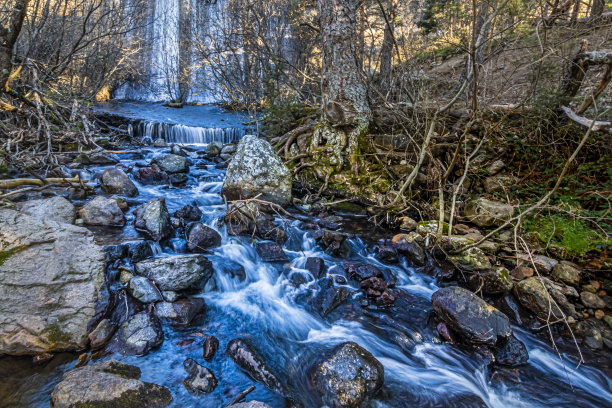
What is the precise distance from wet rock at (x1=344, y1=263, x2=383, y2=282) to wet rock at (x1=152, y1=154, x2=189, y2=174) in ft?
18.1

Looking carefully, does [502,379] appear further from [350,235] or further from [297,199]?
[297,199]

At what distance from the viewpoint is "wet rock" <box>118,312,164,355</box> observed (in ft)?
8.63

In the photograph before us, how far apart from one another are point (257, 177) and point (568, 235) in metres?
4.97

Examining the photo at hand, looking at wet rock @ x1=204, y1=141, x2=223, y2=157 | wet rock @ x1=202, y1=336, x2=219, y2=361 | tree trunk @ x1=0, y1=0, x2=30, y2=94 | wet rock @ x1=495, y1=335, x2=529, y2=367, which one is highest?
tree trunk @ x1=0, y1=0, x2=30, y2=94

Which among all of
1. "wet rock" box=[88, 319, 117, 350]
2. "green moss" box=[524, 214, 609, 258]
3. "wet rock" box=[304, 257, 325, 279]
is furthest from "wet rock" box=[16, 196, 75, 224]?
"green moss" box=[524, 214, 609, 258]

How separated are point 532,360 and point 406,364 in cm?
131

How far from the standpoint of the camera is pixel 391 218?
5473mm

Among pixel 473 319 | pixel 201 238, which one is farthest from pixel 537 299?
pixel 201 238

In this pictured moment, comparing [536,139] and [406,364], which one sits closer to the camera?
[406,364]

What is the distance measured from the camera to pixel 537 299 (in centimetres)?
342

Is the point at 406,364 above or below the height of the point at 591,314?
below

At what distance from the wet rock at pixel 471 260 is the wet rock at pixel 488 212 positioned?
71cm

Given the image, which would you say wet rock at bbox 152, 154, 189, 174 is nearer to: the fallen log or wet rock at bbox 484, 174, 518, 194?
the fallen log

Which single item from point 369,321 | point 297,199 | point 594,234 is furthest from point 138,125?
point 594,234
